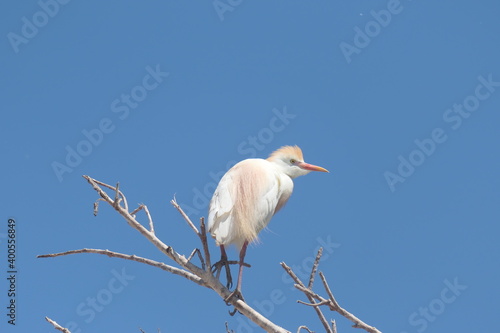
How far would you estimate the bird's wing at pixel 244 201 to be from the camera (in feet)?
14.7

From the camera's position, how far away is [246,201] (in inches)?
185

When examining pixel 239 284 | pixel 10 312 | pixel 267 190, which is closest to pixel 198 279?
pixel 239 284

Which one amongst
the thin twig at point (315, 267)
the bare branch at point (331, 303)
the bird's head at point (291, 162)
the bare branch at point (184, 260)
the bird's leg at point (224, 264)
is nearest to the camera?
the bare branch at point (331, 303)

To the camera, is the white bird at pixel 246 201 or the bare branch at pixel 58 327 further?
the white bird at pixel 246 201

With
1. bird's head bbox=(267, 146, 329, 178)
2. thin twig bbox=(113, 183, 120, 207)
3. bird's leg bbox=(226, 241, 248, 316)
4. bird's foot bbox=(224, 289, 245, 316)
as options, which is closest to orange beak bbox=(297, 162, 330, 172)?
bird's head bbox=(267, 146, 329, 178)

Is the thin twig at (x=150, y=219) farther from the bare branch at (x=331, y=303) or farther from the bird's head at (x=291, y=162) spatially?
the bird's head at (x=291, y=162)

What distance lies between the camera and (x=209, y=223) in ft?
14.9

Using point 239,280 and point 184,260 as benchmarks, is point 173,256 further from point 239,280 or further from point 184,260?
point 239,280

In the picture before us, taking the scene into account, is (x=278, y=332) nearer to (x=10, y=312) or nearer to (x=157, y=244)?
(x=157, y=244)

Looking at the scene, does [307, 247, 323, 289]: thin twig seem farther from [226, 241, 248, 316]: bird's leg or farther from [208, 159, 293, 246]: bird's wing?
[208, 159, 293, 246]: bird's wing

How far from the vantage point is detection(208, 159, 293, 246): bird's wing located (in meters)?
4.49

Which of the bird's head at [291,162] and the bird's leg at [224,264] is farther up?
the bird's head at [291,162]

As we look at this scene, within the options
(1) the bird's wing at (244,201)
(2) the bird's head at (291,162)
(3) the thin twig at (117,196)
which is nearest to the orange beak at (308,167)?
(2) the bird's head at (291,162)

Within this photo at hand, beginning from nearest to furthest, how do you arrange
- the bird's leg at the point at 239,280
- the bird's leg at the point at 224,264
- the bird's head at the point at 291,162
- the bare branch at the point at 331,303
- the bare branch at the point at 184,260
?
1. the bare branch at the point at 331,303
2. the bare branch at the point at 184,260
3. the bird's leg at the point at 239,280
4. the bird's leg at the point at 224,264
5. the bird's head at the point at 291,162
